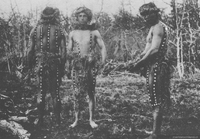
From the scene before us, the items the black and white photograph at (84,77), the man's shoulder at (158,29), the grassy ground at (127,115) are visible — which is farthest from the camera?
the grassy ground at (127,115)

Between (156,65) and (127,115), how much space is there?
3.72 ft

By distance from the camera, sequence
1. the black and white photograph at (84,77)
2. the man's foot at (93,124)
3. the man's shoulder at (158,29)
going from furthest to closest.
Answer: the man's foot at (93,124), the black and white photograph at (84,77), the man's shoulder at (158,29)

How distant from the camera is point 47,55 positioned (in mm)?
2975

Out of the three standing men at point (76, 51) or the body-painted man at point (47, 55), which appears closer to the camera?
the three standing men at point (76, 51)

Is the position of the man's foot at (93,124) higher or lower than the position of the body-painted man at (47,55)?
lower

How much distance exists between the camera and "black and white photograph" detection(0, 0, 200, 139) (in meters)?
2.70

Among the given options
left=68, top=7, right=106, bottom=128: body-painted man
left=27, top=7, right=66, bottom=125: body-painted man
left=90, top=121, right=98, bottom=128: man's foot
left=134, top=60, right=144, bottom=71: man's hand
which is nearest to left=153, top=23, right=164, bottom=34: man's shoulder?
left=134, top=60, right=144, bottom=71: man's hand

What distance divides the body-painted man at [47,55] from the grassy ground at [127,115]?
27cm

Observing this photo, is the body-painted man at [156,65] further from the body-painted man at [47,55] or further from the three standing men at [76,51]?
the body-painted man at [47,55]

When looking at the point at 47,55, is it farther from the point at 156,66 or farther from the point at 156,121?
the point at 156,121

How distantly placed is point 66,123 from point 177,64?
2866mm

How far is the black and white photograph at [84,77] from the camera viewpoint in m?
2.70

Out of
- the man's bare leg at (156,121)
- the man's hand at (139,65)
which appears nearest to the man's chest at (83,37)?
the man's hand at (139,65)

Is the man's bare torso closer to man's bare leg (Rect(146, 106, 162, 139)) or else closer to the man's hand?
the man's hand
